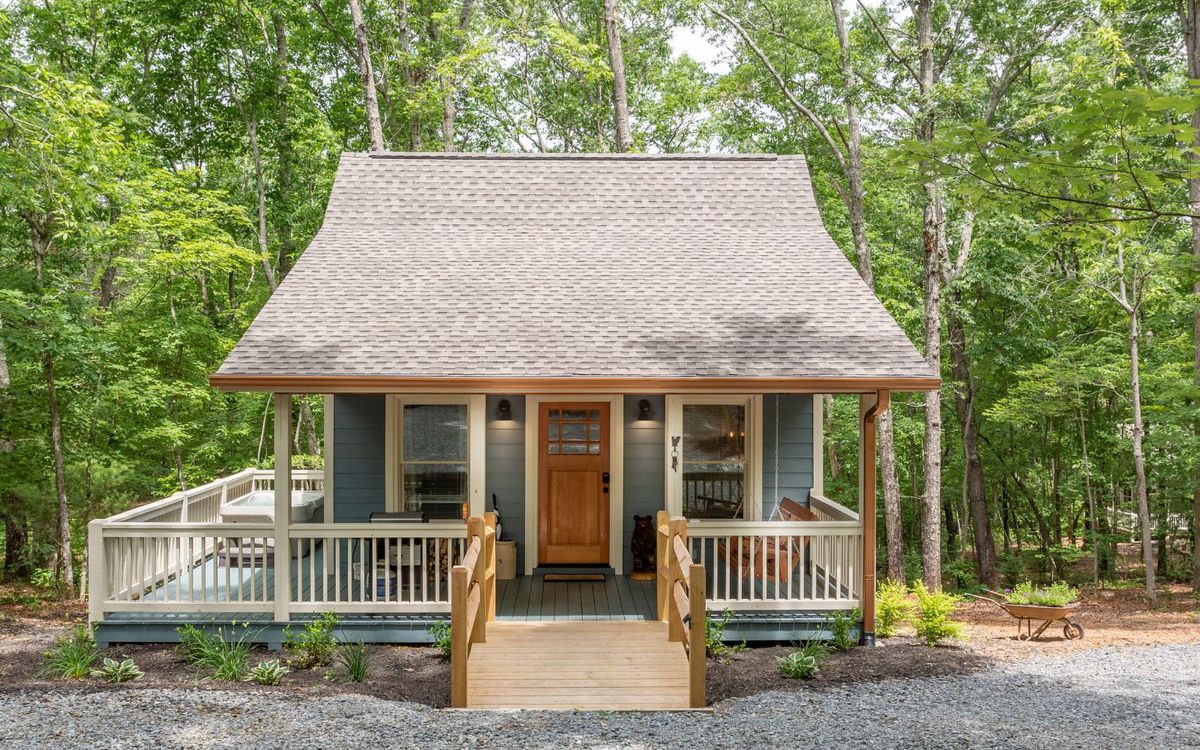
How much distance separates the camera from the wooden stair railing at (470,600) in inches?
217

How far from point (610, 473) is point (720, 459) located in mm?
1278

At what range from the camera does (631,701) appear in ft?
18.7

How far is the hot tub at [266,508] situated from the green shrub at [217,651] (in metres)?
1.31

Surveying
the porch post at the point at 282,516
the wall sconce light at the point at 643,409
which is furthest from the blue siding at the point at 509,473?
the porch post at the point at 282,516

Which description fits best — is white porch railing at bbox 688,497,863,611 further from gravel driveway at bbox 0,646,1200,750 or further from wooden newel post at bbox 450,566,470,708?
wooden newel post at bbox 450,566,470,708

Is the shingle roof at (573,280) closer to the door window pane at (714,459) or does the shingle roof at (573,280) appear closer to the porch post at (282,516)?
the porch post at (282,516)

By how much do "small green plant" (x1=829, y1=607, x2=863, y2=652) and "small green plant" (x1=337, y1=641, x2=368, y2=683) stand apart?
13.4ft

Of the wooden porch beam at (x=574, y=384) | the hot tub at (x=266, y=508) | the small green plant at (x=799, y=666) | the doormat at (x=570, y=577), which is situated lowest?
the small green plant at (x=799, y=666)

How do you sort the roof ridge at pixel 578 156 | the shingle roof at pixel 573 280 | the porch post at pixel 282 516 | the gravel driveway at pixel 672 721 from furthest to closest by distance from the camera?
the roof ridge at pixel 578 156
the shingle roof at pixel 573 280
the porch post at pixel 282 516
the gravel driveway at pixel 672 721

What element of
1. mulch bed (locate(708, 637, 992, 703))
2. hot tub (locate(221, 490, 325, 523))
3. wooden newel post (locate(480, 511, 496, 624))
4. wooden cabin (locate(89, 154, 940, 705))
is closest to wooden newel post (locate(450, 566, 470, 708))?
wooden cabin (locate(89, 154, 940, 705))

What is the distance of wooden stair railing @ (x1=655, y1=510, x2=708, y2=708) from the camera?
5551mm

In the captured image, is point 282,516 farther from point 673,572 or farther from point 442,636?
point 673,572

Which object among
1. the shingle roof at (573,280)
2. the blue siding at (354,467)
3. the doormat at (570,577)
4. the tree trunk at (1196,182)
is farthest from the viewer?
the tree trunk at (1196,182)

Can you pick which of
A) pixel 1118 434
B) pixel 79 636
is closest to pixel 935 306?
pixel 1118 434
